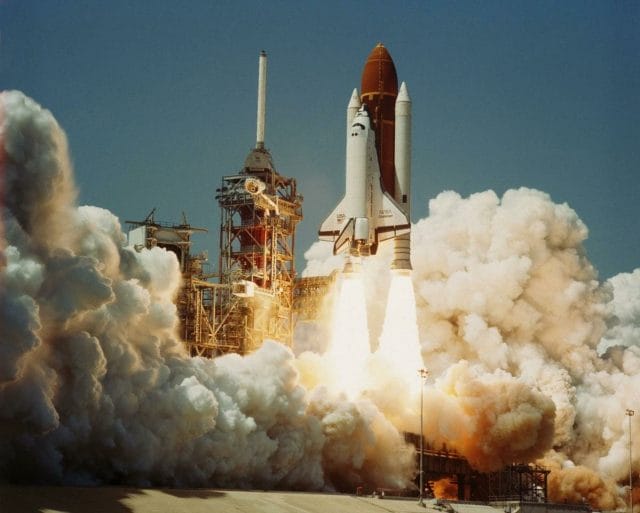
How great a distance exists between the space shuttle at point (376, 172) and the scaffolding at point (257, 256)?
32.6 ft

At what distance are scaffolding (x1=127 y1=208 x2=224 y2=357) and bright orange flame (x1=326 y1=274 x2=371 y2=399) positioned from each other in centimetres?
904

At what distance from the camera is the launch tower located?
85.1 m

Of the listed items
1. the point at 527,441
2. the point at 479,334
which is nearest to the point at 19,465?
the point at 527,441

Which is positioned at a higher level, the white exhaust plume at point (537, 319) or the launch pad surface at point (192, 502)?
the white exhaust plume at point (537, 319)

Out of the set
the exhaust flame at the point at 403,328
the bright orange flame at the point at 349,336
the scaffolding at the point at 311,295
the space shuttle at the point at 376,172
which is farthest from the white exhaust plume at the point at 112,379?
the scaffolding at the point at 311,295

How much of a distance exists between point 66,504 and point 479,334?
4631 centimetres

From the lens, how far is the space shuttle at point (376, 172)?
74.8m

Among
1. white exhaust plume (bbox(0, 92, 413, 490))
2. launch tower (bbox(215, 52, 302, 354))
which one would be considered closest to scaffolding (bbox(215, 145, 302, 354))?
launch tower (bbox(215, 52, 302, 354))

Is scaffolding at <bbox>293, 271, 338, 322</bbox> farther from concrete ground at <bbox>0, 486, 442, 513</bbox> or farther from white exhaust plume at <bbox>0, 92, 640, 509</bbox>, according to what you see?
concrete ground at <bbox>0, 486, 442, 513</bbox>

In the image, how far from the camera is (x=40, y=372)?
50531 mm

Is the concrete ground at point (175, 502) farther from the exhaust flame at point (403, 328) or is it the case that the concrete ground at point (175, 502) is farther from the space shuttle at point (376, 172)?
the space shuttle at point (376, 172)

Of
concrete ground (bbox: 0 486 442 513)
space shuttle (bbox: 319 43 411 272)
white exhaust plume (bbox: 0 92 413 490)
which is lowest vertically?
concrete ground (bbox: 0 486 442 513)

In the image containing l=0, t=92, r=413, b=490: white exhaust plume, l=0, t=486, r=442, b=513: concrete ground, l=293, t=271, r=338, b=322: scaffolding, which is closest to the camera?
l=0, t=486, r=442, b=513: concrete ground

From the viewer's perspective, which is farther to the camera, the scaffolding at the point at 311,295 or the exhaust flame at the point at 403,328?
the scaffolding at the point at 311,295
